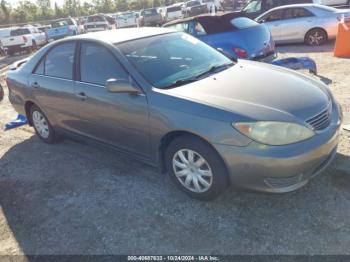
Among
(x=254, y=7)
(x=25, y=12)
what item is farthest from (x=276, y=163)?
(x=25, y=12)

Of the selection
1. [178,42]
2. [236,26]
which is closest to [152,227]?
[178,42]

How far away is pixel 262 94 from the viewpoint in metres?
3.17

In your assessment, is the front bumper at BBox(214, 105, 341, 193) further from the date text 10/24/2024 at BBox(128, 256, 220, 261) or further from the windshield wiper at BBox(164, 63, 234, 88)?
the windshield wiper at BBox(164, 63, 234, 88)

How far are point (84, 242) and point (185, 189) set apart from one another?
106cm

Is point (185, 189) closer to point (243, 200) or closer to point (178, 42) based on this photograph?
point (243, 200)

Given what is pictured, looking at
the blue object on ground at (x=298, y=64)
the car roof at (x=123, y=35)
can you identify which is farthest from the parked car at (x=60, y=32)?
the car roof at (x=123, y=35)

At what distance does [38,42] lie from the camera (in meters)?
20.5

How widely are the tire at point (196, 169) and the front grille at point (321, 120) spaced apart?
0.85 meters

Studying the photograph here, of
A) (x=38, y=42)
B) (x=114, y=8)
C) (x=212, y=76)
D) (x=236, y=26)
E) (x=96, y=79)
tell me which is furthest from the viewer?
(x=114, y=8)

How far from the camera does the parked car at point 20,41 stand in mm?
19312

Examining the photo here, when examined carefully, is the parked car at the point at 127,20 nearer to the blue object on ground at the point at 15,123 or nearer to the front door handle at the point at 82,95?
the blue object on ground at the point at 15,123

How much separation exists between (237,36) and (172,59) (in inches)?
160

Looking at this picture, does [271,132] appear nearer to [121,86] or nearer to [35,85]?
[121,86]

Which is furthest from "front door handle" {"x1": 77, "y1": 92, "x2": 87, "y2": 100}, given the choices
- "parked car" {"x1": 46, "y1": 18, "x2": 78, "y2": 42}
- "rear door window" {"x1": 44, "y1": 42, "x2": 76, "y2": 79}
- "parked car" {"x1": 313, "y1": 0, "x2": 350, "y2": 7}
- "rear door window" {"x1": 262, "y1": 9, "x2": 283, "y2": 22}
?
"parked car" {"x1": 46, "y1": 18, "x2": 78, "y2": 42}
